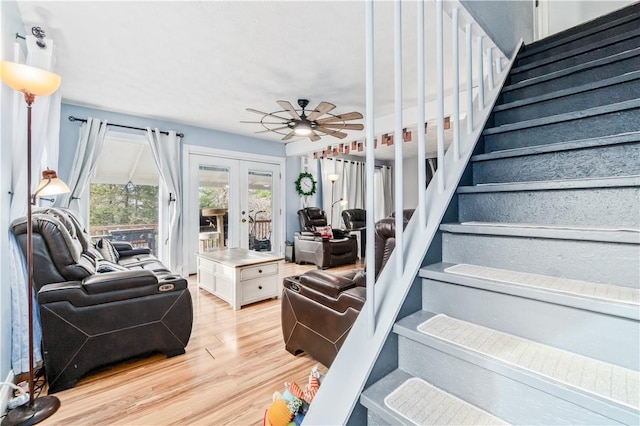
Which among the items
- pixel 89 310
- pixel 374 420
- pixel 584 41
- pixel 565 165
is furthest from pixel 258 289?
pixel 584 41

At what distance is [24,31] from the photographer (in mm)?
2227

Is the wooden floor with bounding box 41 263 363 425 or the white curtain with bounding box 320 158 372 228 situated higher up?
the white curtain with bounding box 320 158 372 228

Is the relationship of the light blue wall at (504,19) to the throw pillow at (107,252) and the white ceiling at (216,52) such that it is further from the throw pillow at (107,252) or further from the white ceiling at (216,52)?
the throw pillow at (107,252)

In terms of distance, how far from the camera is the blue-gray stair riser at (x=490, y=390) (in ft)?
2.12

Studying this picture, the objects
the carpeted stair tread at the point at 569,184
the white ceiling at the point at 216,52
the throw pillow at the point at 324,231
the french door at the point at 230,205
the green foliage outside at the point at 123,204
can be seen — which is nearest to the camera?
the carpeted stair tread at the point at 569,184

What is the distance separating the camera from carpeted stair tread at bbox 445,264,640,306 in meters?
0.74

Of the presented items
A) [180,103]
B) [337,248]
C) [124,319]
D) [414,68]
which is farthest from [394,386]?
[337,248]

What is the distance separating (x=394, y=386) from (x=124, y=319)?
1.95 metres

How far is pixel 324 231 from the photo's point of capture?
5660 mm

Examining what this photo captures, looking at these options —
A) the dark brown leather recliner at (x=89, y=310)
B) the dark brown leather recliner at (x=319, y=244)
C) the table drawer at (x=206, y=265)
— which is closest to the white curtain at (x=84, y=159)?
the table drawer at (x=206, y=265)

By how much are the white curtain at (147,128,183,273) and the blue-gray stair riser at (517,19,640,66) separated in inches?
178

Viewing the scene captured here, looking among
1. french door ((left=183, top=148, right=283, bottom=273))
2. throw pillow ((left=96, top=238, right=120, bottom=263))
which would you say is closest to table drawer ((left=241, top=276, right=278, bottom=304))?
throw pillow ((left=96, top=238, right=120, bottom=263))

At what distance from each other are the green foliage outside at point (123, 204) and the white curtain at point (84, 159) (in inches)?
8.4

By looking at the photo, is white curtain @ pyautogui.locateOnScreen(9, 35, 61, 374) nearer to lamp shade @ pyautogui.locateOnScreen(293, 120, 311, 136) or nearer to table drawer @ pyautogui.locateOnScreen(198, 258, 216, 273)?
table drawer @ pyautogui.locateOnScreen(198, 258, 216, 273)
